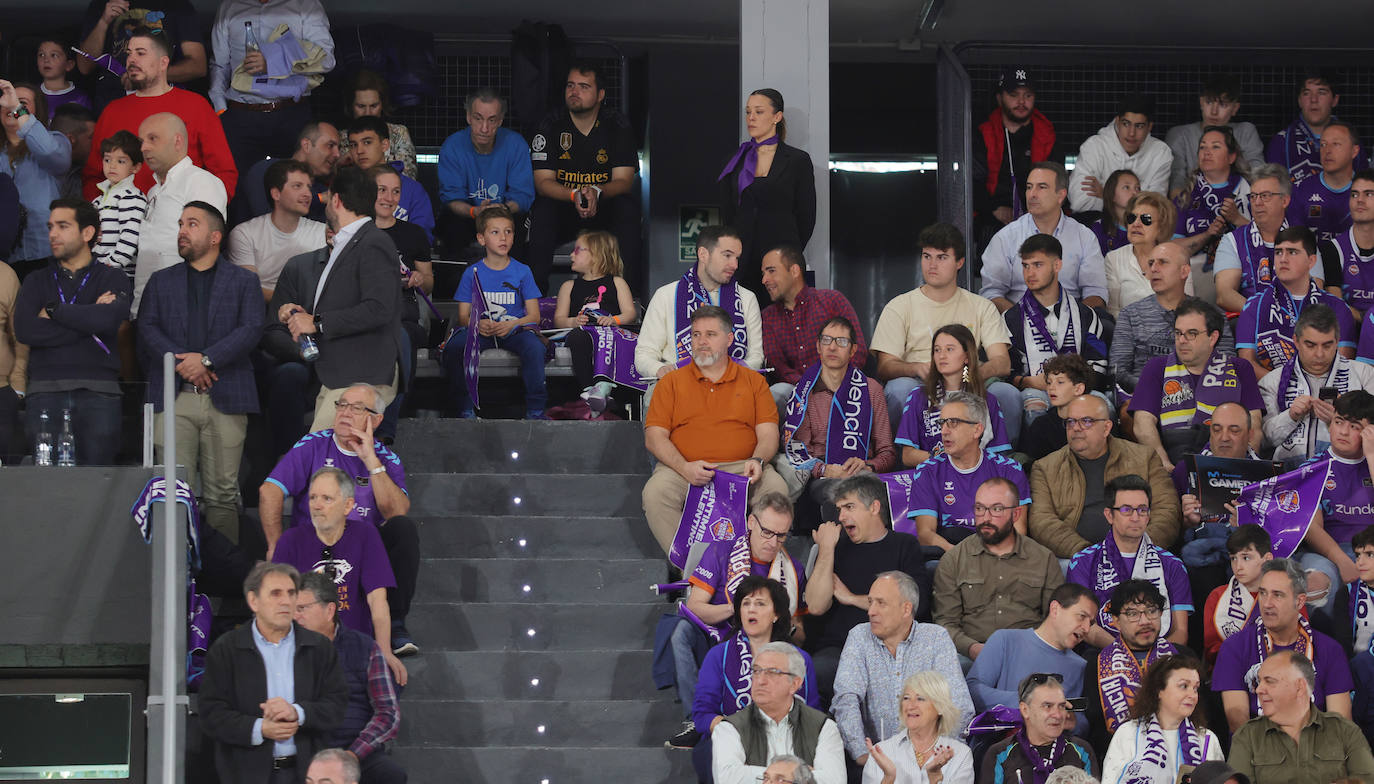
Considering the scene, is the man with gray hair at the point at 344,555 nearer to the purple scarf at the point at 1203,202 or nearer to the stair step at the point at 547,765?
the stair step at the point at 547,765

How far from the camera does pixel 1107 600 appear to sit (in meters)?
6.98

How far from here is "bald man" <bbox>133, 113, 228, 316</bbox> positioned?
809 centimetres

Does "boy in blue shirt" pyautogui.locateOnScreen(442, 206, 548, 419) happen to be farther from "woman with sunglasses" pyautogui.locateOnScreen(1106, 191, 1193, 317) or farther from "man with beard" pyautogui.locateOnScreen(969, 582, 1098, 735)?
"woman with sunglasses" pyautogui.locateOnScreen(1106, 191, 1193, 317)

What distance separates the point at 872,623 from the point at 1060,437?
→ 5.68 ft

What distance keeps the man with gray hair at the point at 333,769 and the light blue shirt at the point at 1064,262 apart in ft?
15.5

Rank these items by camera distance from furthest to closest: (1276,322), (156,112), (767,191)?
1. (767,191)
2. (156,112)
3. (1276,322)

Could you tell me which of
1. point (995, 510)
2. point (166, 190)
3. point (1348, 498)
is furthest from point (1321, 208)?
point (166, 190)

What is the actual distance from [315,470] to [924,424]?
2.57m

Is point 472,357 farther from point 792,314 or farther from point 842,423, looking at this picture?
point 842,423

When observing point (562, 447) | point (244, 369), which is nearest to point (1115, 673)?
point (562, 447)

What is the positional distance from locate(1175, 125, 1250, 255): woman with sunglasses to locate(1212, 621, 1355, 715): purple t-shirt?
3.78m

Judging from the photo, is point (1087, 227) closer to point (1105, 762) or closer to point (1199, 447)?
point (1199, 447)

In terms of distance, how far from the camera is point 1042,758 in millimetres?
6148

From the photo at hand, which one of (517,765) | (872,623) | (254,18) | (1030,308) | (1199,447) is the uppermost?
(254,18)
